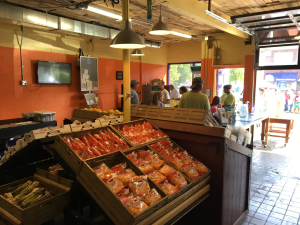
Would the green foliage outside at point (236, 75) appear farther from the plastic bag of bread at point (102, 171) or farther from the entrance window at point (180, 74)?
the plastic bag of bread at point (102, 171)

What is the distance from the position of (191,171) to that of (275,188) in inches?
97.8

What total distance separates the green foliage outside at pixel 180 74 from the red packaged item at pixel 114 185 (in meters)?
9.07

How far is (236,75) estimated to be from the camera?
903 cm

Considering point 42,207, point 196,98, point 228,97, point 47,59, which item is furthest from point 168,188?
point 47,59

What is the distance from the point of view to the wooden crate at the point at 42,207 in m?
1.72

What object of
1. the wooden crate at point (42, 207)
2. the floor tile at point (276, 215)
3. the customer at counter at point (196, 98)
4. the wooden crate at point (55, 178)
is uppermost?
the customer at counter at point (196, 98)

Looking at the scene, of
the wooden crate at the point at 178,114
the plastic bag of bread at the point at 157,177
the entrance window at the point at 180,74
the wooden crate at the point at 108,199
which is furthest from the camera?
the entrance window at the point at 180,74

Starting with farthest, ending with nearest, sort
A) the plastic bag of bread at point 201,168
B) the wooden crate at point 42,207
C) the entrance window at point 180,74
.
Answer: the entrance window at point 180,74 < the plastic bag of bread at point 201,168 < the wooden crate at point 42,207

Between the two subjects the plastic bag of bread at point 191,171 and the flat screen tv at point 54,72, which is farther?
the flat screen tv at point 54,72

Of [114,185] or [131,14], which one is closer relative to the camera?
[114,185]

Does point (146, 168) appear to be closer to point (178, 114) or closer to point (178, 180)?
point (178, 180)

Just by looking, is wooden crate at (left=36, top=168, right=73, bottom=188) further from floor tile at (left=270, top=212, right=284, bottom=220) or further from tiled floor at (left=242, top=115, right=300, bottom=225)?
floor tile at (left=270, top=212, right=284, bottom=220)

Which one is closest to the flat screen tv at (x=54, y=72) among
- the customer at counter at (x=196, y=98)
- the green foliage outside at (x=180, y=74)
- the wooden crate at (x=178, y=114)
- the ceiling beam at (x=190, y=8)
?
the ceiling beam at (x=190, y=8)

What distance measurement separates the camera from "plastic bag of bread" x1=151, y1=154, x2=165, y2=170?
7.46ft
